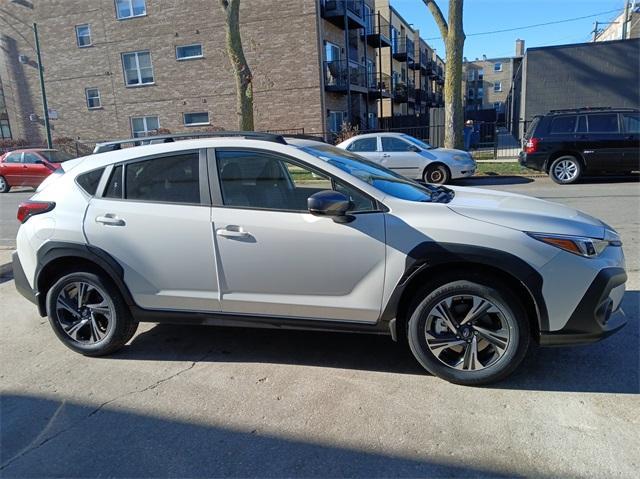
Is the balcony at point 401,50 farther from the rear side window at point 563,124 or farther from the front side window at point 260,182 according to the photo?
the front side window at point 260,182

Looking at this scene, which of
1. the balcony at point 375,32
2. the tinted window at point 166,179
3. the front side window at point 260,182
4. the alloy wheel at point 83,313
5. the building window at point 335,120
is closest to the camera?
the front side window at point 260,182

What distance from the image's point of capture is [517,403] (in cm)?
286

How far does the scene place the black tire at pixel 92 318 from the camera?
3578 mm

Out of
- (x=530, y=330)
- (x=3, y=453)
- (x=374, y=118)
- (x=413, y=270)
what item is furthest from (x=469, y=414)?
(x=374, y=118)

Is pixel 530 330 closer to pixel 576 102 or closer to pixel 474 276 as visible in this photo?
pixel 474 276

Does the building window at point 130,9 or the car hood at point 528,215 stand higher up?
the building window at point 130,9

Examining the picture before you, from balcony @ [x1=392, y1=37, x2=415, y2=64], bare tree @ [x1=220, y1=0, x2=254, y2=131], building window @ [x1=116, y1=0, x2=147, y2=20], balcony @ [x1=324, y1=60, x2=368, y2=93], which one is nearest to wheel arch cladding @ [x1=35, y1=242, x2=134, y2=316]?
bare tree @ [x1=220, y1=0, x2=254, y2=131]

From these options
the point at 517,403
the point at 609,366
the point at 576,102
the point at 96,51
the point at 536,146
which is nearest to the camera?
the point at 517,403

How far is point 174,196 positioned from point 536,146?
36.3ft

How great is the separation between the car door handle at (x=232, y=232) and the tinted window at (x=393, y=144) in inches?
396

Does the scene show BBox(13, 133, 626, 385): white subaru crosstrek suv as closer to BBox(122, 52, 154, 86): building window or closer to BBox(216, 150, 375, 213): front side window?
BBox(216, 150, 375, 213): front side window

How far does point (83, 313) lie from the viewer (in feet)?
12.1

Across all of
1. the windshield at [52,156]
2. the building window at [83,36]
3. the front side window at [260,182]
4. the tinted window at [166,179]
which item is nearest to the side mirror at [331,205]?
the front side window at [260,182]

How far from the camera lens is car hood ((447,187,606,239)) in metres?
2.92
